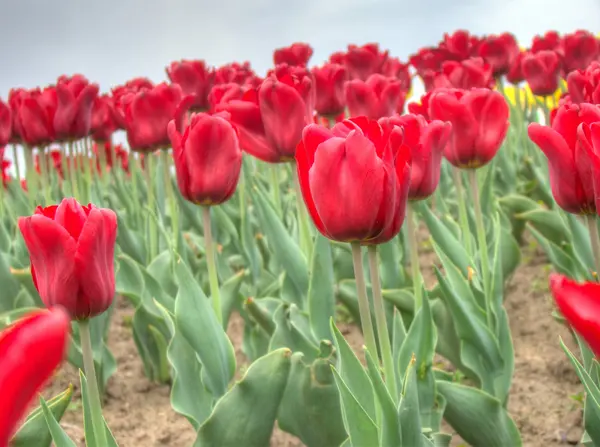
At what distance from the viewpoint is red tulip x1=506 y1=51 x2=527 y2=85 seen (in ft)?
13.2

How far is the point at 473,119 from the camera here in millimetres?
1773

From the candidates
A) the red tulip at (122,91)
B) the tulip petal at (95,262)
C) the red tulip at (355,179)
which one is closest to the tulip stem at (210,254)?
the tulip petal at (95,262)

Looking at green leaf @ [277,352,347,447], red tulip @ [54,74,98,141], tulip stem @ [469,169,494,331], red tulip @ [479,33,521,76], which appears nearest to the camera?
green leaf @ [277,352,347,447]

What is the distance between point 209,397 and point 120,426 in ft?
1.89

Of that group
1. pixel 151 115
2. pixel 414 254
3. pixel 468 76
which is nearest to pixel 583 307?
pixel 414 254

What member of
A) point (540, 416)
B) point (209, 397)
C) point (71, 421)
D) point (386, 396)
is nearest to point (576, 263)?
point (540, 416)

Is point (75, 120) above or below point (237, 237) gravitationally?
above

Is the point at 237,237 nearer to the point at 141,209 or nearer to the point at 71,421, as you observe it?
the point at 141,209

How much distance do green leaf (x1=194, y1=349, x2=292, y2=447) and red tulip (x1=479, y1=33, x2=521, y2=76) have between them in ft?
9.50

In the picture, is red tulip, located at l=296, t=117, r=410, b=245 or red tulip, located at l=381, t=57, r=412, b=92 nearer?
A: red tulip, located at l=296, t=117, r=410, b=245

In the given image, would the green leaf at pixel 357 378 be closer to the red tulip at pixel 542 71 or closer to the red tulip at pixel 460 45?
the red tulip at pixel 542 71

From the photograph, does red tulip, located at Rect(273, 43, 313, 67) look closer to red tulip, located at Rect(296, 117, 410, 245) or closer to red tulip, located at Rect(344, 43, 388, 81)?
red tulip, located at Rect(344, 43, 388, 81)

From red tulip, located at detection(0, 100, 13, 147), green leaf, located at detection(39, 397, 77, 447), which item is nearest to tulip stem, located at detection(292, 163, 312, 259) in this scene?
green leaf, located at detection(39, 397, 77, 447)

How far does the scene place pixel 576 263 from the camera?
2213 millimetres
